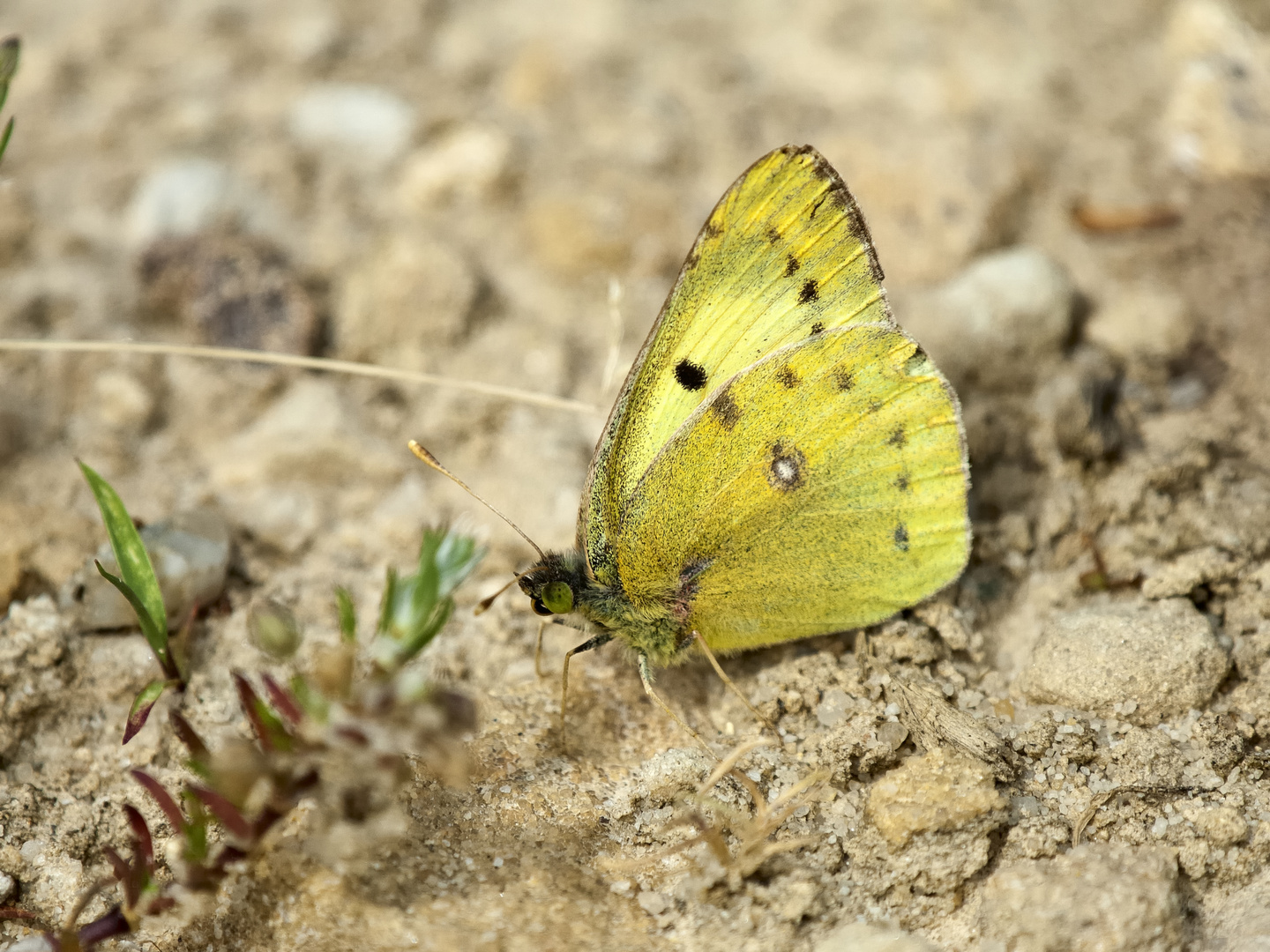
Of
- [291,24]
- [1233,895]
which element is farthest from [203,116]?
[1233,895]

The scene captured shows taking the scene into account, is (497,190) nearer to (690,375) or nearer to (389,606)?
(690,375)

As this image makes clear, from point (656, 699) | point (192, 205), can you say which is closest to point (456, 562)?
point (656, 699)

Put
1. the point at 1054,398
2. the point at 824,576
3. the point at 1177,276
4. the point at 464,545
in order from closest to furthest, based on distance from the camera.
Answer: the point at 464,545 < the point at 824,576 < the point at 1054,398 < the point at 1177,276

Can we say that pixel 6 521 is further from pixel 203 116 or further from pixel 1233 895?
pixel 1233 895

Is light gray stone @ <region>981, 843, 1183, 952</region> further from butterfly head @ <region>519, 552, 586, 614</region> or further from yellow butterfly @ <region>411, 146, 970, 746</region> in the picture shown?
butterfly head @ <region>519, 552, 586, 614</region>

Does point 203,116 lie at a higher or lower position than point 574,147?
lower
